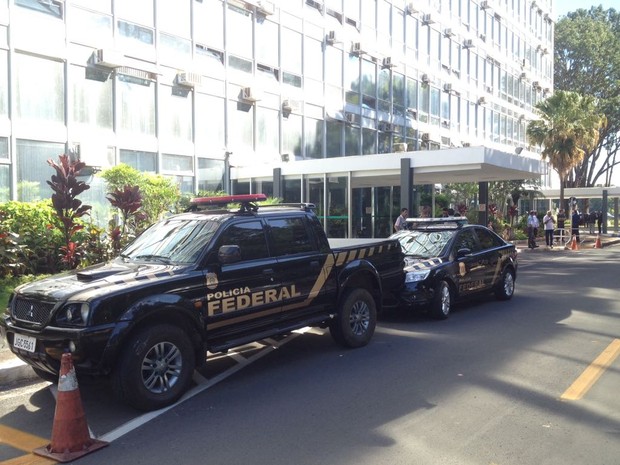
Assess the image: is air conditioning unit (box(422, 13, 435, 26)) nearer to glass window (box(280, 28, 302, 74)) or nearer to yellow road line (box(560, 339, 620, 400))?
glass window (box(280, 28, 302, 74))

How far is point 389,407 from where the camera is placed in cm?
534

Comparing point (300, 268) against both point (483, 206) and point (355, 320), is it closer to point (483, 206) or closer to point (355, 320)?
point (355, 320)

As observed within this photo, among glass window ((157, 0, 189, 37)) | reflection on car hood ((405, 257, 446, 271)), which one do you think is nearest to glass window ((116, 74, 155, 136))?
A: glass window ((157, 0, 189, 37))

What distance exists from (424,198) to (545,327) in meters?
19.2

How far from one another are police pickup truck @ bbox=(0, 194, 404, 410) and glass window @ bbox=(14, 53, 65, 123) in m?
9.98

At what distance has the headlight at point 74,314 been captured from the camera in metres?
4.98

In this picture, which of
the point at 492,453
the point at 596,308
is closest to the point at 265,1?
the point at 596,308

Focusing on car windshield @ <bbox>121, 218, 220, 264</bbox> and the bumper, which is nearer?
the bumper

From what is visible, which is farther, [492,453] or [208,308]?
[208,308]

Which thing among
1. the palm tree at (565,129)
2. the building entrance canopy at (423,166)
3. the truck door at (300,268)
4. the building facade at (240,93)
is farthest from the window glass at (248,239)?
the palm tree at (565,129)

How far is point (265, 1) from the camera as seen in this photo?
21.9 metres

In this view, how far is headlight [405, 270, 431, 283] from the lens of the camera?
9.29 metres

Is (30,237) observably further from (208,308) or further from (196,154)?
(196,154)

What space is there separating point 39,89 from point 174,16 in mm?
5530
